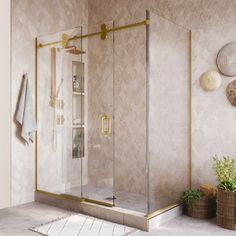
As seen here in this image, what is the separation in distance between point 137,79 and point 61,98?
0.94m

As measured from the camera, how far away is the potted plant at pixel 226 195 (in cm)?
273

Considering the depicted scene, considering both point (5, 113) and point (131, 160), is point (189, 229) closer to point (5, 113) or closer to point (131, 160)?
point (131, 160)

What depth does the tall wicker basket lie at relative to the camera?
2.73m

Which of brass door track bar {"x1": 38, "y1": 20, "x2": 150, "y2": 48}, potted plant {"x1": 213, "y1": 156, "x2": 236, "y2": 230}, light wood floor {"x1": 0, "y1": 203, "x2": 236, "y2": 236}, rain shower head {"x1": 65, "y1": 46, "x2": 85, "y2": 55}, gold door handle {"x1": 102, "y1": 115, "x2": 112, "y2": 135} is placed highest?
brass door track bar {"x1": 38, "y1": 20, "x2": 150, "y2": 48}

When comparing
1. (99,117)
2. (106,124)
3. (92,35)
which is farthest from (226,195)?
(92,35)

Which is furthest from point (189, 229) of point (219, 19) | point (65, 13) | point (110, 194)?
point (65, 13)

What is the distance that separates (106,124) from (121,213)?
93cm

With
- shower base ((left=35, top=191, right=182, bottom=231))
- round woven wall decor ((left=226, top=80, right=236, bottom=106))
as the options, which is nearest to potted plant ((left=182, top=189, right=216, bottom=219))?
shower base ((left=35, top=191, right=182, bottom=231))

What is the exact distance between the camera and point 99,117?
→ 3.16 metres

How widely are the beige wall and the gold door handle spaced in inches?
109

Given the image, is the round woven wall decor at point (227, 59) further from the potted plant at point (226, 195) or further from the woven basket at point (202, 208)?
the woven basket at point (202, 208)

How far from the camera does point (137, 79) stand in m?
3.44

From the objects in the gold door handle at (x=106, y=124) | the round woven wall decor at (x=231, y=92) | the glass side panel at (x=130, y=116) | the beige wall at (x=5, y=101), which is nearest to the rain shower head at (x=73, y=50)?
the glass side panel at (x=130, y=116)

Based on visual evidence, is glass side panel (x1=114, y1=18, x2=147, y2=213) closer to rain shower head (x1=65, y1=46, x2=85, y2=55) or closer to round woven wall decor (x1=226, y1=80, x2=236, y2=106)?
rain shower head (x1=65, y1=46, x2=85, y2=55)
